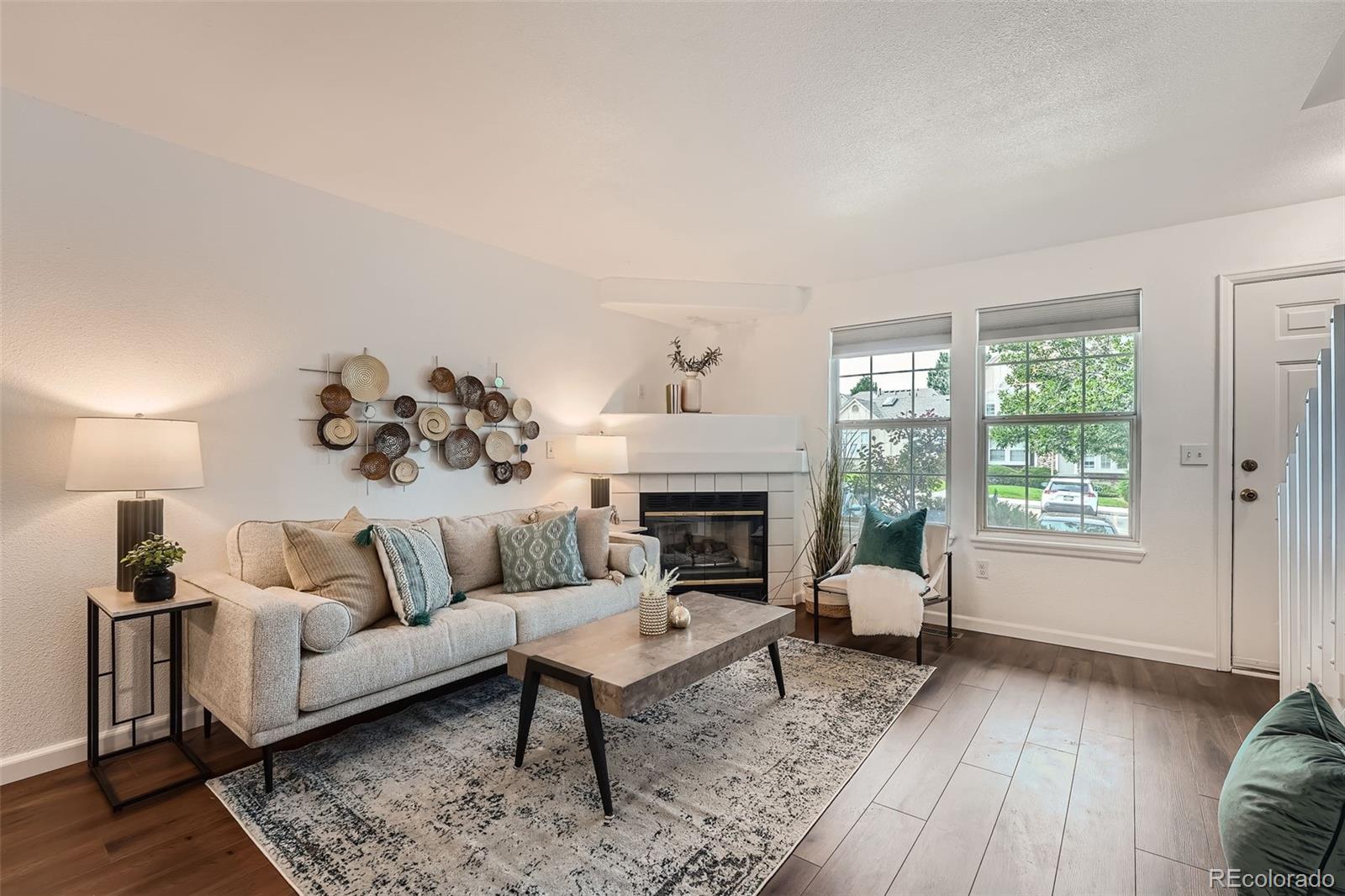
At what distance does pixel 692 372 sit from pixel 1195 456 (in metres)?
3.23

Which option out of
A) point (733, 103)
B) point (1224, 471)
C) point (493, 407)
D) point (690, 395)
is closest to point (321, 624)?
point (493, 407)

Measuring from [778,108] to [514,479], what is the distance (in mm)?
2705

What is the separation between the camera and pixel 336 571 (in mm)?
2549

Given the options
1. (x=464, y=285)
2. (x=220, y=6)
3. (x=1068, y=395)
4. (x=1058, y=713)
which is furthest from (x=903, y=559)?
(x=220, y=6)

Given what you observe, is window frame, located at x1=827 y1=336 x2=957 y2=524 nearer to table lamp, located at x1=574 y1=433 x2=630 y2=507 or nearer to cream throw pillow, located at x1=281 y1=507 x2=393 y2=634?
table lamp, located at x1=574 y1=433 x2=630 y2=507

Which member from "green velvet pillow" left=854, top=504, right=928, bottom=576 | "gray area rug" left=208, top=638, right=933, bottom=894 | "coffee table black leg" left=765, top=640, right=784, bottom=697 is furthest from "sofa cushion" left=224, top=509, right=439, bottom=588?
"green velvet pillow" left=854, top=504, right=928, bottom=576

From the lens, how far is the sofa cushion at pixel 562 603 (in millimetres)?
2936

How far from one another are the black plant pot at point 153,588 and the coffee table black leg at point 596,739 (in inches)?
62.1

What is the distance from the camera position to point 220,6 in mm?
1776

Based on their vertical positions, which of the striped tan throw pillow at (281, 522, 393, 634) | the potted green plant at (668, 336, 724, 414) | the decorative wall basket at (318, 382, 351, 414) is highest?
the potted green plant at (668, 336, 724, 414)

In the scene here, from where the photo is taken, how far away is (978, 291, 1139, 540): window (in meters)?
3.68

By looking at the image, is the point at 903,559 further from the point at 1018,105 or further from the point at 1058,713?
the point at 1018,105

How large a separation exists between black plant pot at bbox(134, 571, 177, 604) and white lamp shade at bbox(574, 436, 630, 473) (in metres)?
2.32

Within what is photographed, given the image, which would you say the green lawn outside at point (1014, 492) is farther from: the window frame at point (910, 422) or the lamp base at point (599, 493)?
the lamp base at point (599, 493)
